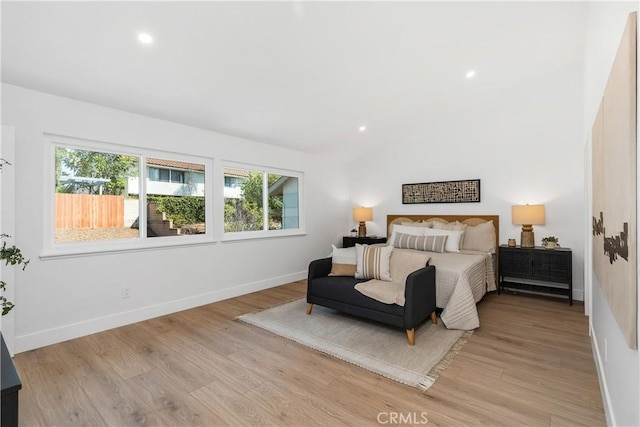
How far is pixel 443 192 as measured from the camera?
17.7 feet

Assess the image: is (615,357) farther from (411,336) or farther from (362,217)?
(362,217)

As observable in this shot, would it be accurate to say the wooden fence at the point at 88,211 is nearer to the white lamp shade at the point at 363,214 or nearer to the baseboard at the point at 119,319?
the baseboard at the point at 119,319

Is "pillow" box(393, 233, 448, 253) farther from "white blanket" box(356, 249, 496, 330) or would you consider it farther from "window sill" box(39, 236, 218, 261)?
"window sill" box(39, 236, 218, 261)

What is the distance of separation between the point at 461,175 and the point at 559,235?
1600 millimetres

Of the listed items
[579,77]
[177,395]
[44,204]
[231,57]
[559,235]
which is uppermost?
[579,77]

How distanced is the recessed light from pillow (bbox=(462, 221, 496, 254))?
4640mm

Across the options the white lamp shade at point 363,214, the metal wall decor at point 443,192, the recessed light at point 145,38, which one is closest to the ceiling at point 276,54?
the recessed light at point 145,38

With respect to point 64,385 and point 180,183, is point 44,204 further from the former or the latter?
point 64,385

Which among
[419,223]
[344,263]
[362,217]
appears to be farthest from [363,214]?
[344,263]

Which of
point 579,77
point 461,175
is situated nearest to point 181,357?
point 461,175

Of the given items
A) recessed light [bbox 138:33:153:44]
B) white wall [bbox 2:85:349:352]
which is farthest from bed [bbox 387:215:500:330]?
recessed light [bbox 138:33:153:44]

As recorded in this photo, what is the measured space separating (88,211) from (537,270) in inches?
215

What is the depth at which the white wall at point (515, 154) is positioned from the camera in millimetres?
4383

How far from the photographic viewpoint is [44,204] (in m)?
2.96
